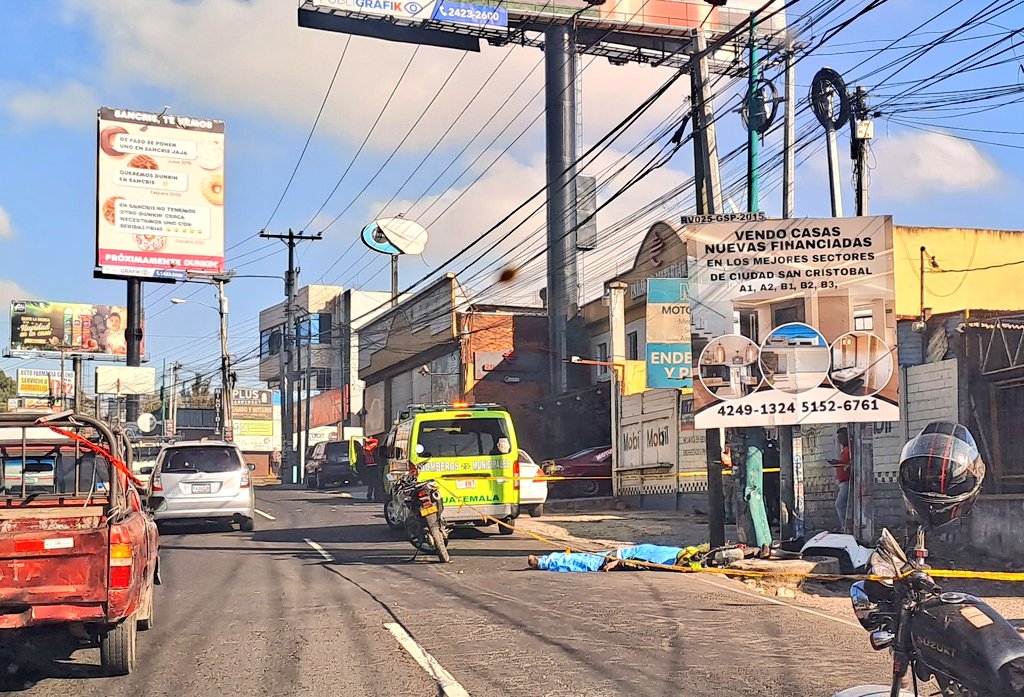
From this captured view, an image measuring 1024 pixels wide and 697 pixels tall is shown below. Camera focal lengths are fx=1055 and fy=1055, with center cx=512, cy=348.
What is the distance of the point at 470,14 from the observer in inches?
1619

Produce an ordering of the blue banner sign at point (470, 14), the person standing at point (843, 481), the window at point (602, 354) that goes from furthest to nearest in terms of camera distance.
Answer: the blue banner sign at point (470, 14) → the window at point (602, 354) → the person standing at point (843, 481)

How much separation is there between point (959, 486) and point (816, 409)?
26.1 ft

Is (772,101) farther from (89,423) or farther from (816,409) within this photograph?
(89,423)

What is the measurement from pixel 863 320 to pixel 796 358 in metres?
1.01

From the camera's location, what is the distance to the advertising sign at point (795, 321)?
1410 centimetres

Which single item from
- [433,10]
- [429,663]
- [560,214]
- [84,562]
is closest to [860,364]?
[429,663]

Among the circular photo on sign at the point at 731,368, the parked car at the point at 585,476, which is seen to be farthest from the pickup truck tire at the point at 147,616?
the parked car at the point at 585,476

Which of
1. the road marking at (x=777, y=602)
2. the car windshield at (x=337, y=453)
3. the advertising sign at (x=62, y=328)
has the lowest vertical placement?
the road marking at (x=777, y=602)

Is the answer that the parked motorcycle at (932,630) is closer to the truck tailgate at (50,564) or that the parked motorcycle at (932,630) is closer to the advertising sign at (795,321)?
the truck tailgate at (50,564)

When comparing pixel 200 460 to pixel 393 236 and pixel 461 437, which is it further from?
pixel 393 236

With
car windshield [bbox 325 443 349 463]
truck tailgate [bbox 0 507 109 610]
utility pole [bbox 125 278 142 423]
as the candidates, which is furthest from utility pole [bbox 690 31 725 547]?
utility pole [bbox 125 278 142 423]

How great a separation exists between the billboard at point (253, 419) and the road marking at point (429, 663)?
72770 millimetres

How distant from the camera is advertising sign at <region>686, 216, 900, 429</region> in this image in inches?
555

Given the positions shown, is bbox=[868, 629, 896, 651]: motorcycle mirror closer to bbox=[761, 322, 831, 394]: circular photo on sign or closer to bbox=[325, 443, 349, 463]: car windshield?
bbox=[761, 322, 831, 394]: circular photo on sign
